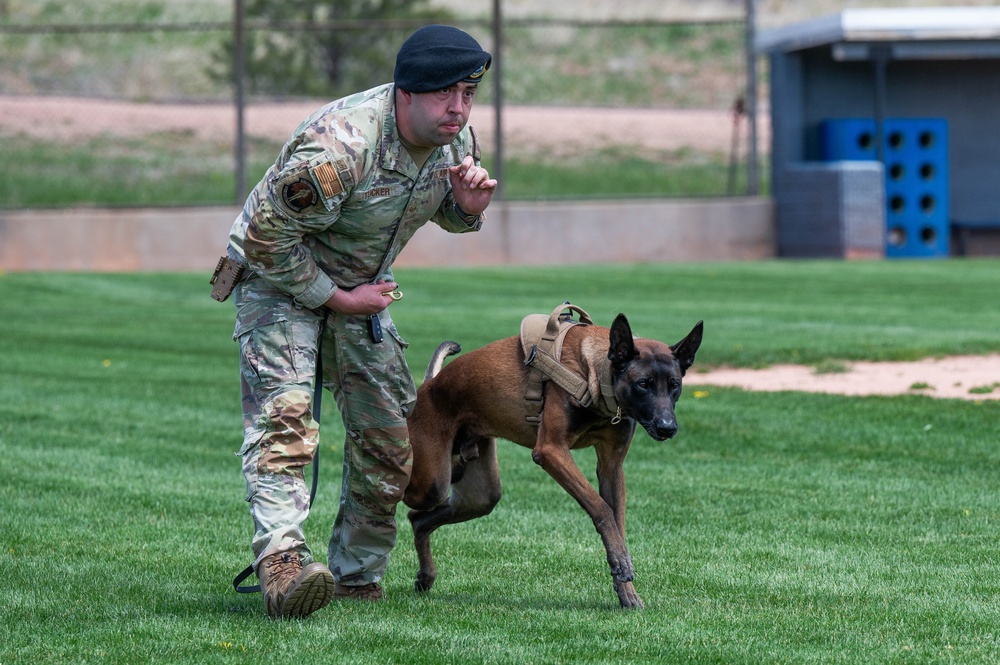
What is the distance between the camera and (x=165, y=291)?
19.7 metres

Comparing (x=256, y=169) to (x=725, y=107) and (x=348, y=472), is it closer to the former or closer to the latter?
Result: (x=725, y=107)

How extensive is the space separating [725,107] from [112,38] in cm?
1280

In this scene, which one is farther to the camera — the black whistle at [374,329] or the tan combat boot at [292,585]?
the black whistle at [374,329]

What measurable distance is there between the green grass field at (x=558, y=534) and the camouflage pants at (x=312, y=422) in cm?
30

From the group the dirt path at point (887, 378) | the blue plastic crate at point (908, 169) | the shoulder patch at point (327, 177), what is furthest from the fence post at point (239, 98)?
the shoulder patch at point (327, 177)

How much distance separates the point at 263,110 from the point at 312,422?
75.0 ft

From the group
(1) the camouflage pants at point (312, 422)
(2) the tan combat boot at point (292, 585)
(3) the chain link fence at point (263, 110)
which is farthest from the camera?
(3) the chain link fence at point (263, 110)

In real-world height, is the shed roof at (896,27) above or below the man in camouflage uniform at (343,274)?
above

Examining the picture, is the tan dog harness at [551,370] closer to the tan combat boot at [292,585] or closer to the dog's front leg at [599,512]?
the dog's front leg at [599,512]

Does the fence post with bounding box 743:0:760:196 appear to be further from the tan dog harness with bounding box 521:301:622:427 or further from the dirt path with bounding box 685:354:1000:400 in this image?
the tan dog harness with bounding box 521:301:622:427

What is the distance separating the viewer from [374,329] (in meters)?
5.30

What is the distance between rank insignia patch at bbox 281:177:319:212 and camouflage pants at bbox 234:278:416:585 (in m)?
0.40

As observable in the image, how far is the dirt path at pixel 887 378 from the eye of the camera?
425 inches

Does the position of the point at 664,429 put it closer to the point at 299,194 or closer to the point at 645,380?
the point at 645,380
